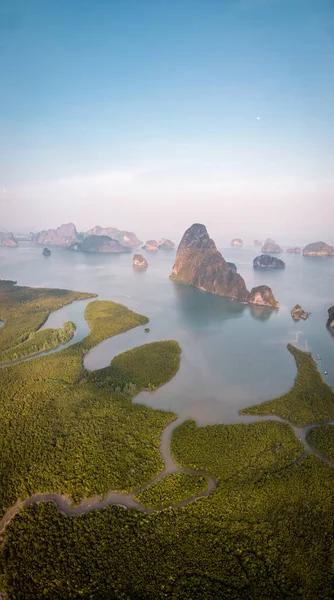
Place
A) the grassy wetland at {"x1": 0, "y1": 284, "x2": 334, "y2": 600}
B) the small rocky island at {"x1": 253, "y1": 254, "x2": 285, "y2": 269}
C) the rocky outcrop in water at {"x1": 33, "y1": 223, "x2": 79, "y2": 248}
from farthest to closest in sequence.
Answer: the rocky outcrop in water at {"x1": 33, "y1": 223, "x2": 79, "y2": 248}, the small rocky island at {"x1": 253, "y1": 254, "x2": 285, "y2": 269}, the grassy wetland at {"x1": 0, "y1": 284, "x2": 334, "y2": 600}

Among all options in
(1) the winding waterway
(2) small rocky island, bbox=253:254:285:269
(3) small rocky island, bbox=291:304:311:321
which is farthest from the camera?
(2) small rocky island, bbox=253:254:285:269

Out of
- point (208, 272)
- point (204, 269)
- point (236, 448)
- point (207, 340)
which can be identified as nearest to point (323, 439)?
point (236, 448)

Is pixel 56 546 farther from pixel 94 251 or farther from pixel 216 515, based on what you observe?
pixel 94 251

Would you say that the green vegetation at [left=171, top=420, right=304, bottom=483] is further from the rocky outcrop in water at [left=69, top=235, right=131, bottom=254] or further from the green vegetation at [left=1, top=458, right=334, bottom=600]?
the rocky outcrop in water at [left=69, top=235, right=131, bottom=254]

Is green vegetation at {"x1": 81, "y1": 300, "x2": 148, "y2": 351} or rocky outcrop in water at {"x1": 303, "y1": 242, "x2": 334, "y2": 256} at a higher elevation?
rocky outcrop in water at {"x1": 303, "y1": 242, "x2": 334, "y2": 256}

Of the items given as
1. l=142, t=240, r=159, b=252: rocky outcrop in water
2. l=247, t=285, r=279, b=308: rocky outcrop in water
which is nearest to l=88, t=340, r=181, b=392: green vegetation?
l=247, t=285, r=279, b=308: rocky outcrop in water

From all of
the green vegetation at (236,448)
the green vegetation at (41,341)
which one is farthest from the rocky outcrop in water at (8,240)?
the green vegetation at (236,448)

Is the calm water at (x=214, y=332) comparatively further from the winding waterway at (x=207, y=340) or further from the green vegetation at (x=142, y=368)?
the green vegetation at (x=142, y=368)
